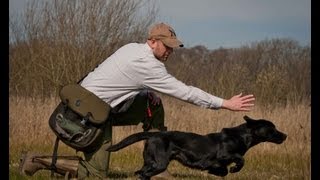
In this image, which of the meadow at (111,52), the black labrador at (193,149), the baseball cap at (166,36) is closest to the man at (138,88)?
the baseball cap at (166,36)

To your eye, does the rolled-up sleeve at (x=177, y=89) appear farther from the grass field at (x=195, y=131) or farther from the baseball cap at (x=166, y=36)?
the grass field at (x=195, y=131)

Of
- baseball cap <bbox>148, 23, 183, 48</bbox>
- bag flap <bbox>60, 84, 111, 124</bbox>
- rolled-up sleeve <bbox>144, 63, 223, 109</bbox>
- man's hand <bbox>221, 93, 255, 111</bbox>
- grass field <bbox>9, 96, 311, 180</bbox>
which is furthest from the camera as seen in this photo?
grass field <bbox>9, 96, 311, 180</bbox>

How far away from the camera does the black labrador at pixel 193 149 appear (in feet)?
15.6

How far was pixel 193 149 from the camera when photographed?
15.8 ft

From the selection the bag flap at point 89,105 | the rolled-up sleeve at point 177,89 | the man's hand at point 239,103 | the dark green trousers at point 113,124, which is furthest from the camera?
the dark green trousers at point 113,124

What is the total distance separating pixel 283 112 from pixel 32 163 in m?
6.11

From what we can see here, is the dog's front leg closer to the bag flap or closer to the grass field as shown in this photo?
the grass field

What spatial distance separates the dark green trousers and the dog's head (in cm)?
110

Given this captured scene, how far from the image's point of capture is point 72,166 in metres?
5.45

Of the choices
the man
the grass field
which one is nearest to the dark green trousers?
the man

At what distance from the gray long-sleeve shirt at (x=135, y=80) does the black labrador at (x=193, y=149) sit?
0.36 meters

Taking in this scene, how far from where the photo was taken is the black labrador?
475cm

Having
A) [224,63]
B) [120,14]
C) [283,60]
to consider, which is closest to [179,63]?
[224,63]

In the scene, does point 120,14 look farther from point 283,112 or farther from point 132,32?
point 283,112
